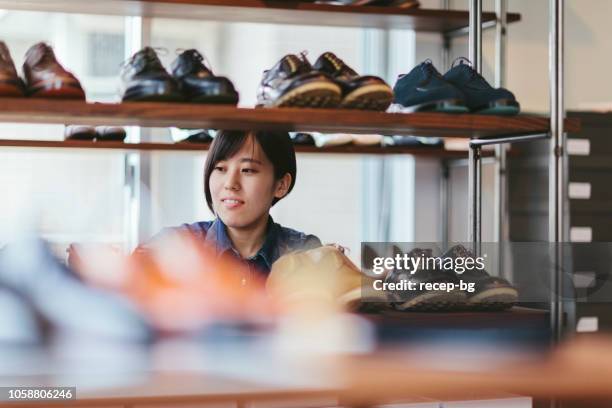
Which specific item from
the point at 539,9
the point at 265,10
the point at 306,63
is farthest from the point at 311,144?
the point at 306,63

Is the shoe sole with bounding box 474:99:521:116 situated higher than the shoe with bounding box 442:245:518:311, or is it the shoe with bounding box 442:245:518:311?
the shoe sole with bounding box 474:99:521:116

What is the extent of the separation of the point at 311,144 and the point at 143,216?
2.37ft

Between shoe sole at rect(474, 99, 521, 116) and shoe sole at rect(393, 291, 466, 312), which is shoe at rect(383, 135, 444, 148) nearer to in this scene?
shoe sole at rect(474, 99, 521, 116)

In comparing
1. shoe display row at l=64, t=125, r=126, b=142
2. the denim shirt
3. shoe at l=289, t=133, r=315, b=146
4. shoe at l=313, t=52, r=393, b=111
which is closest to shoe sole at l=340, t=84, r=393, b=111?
shoe at l=313, t=52, r=393, b=111

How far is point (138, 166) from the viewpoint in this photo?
12.1 ft

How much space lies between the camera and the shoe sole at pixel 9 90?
1.27 meters

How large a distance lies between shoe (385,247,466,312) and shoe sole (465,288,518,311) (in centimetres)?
2

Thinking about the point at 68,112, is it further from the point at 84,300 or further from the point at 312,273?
the point at 312,273

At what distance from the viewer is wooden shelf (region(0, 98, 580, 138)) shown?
4.14ft

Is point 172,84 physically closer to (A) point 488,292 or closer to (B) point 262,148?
(B) point 262,148

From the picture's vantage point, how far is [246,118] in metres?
1.31

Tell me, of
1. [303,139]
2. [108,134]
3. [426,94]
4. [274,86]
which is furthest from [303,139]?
[274,86]

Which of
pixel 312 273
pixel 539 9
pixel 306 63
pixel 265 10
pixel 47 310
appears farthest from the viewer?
pixel 539 9

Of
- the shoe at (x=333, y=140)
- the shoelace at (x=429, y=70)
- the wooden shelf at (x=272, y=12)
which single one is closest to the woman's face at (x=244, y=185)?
the shoelace at (x=429, y=70)
